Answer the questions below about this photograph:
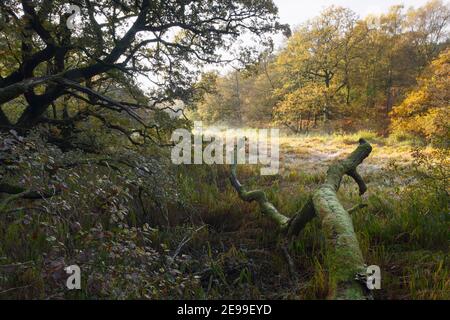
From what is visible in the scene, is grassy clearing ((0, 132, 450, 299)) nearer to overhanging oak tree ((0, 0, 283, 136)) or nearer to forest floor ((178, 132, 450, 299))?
forest floor ((178, 132, 450, 299))

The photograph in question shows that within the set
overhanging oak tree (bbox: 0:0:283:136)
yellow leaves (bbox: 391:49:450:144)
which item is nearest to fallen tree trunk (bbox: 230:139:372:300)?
overhanging oak tree (bbox: 0:0:283:136)

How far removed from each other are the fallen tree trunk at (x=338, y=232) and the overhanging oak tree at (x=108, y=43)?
8.65 feet

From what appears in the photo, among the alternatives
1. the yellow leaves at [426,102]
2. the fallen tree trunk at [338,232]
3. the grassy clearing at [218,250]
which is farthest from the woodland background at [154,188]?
the yellow leaves at [426,102]

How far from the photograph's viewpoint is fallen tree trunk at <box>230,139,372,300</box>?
6.99 ft

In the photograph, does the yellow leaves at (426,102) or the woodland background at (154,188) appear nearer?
the woodland background at (154,188)

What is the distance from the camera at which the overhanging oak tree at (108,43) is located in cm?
487

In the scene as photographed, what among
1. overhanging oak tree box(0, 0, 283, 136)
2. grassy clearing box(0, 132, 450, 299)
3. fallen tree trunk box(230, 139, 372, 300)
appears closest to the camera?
fallen tree trunk box(230, 139, 372, 300)

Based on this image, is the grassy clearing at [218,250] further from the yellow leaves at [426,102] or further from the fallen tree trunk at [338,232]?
the yellow leaves at [426,102]

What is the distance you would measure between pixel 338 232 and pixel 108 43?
202 inches

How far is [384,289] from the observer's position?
291 centimetres

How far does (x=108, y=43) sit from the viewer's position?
227 inches

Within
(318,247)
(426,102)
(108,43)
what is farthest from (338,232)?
(426,102)

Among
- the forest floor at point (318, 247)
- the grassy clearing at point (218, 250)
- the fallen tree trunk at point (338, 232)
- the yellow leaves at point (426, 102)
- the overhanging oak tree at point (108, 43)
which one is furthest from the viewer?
the yellow leaves at point (426, 102)

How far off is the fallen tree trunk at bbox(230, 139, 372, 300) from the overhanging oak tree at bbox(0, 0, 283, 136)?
2637 millimetres
